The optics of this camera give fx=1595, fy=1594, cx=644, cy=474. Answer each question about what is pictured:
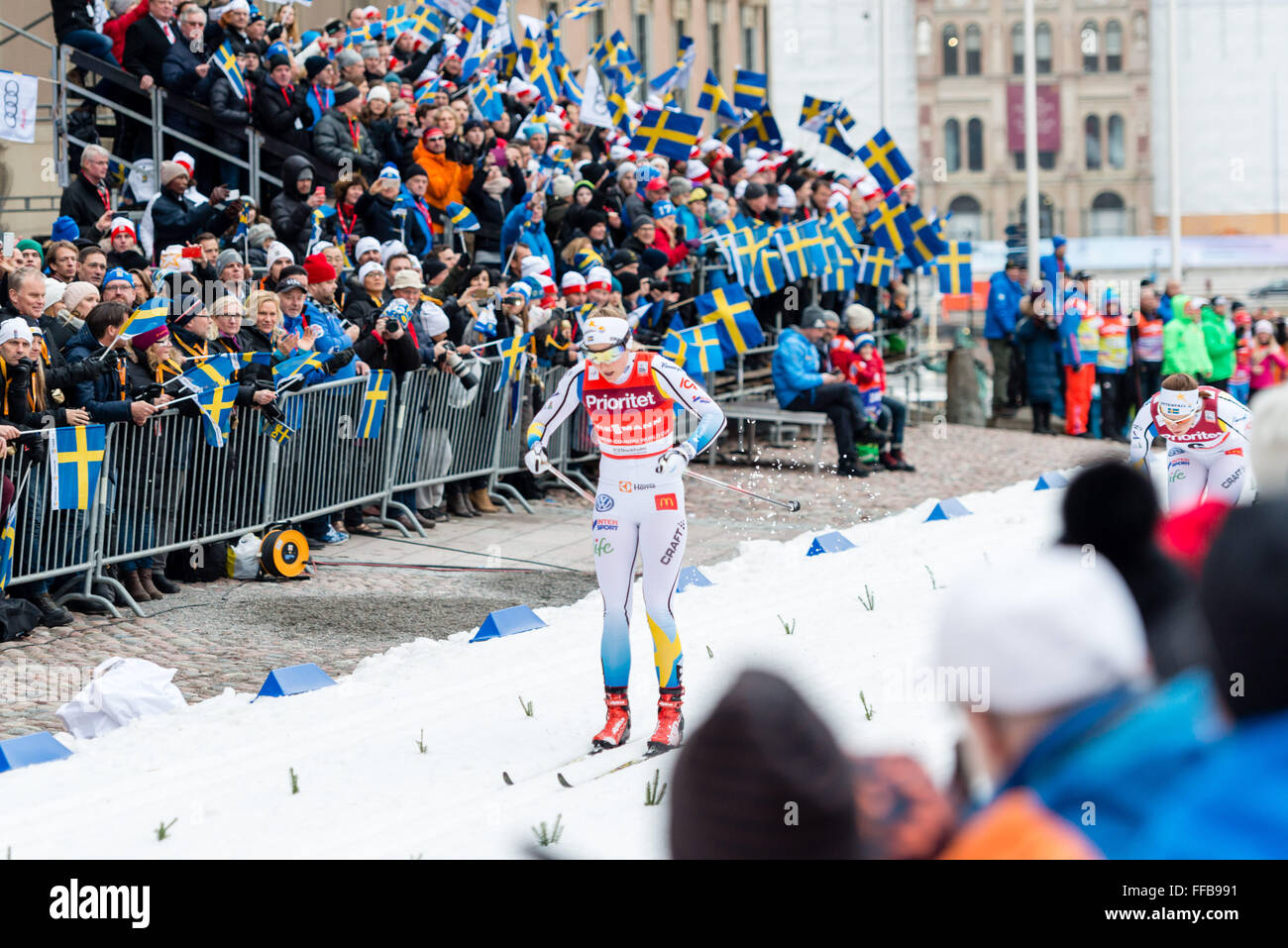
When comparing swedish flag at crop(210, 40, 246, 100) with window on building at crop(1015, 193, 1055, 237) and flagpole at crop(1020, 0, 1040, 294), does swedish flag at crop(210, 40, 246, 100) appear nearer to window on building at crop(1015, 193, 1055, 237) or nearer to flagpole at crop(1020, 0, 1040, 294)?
flagpole at crop(1020, 0, 1040, 294)

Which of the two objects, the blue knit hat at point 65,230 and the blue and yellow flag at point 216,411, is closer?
the blue and yellow flag at point 216,411

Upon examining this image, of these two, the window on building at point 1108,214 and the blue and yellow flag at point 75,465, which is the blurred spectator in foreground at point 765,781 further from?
the window on building at point 1108,214

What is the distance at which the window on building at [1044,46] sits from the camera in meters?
85.5

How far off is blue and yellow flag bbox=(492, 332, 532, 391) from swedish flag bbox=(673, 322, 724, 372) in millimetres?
2656

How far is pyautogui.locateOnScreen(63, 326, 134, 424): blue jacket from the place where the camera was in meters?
9.50

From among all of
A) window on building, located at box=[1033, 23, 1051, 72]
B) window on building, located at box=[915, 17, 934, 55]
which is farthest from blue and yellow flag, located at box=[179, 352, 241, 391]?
window on building, located at box=[1033, 23, 1051, 72]

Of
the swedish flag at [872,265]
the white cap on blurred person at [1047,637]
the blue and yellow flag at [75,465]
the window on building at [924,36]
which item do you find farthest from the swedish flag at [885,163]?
the window on building at [924,36]

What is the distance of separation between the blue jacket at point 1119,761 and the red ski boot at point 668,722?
4.89m

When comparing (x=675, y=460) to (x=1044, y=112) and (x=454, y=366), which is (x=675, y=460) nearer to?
(x=454, y=366)

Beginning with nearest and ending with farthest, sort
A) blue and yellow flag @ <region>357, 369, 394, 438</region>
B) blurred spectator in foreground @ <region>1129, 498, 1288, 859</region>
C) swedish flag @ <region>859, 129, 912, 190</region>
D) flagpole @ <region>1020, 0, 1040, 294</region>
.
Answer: blurred spectator in foreground @ <region>1129, 498, 1288, 859</region> < blue and yellow flag @ <region>357, 369, 394, 438</region> < swedish flag @ <region>859, 129, 912, 190</region> < flagpole @ <region>1020, 0, 1040, 294</region>

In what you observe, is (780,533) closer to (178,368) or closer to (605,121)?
(178,368)

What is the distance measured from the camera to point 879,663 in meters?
8.30

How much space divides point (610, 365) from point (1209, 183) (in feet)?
238
